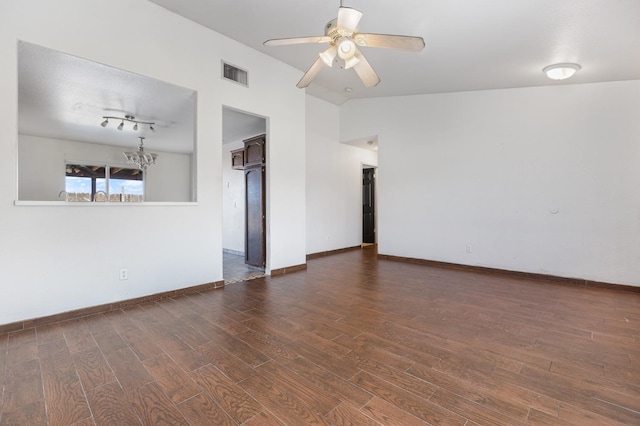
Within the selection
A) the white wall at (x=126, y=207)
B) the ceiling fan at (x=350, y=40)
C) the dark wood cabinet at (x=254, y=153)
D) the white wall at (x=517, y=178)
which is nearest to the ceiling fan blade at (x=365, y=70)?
the ceiling fan at (x=350, y=40)

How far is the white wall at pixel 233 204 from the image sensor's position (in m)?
6.64

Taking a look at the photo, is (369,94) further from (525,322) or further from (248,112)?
(525,322)

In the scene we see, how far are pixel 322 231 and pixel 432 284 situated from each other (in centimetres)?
289

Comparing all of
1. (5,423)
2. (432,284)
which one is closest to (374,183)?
(432,284)

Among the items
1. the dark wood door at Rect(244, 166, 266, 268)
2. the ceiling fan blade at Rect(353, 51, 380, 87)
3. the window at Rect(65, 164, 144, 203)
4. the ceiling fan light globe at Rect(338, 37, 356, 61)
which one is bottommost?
the dark wood door at Rect(244, 166, 266, 268)

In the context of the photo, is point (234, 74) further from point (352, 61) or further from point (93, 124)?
point (93, 124)

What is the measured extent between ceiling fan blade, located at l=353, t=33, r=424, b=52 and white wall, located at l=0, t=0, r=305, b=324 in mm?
2339

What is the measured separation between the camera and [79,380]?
188cm

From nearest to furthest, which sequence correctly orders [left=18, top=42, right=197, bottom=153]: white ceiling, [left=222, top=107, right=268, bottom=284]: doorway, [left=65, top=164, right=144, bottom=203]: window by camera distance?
[left=18, top=42, right=197, bottom=153]: white ceiling
[left=222, top=107, right=268, bottom=284]: doorway
[left=65, top=164, right=144, bottom=203]: window

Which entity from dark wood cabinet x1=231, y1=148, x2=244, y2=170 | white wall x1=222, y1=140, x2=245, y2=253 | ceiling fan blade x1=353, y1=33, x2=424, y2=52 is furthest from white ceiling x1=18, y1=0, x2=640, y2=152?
white wall x1=222, y1=140, x2=245, y2=253

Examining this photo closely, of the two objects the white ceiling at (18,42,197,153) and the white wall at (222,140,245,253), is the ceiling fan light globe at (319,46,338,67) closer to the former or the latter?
the white ceiling at (18,42,197,153)

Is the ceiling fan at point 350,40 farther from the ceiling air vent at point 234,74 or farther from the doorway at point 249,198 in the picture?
the doorway at point 249,198

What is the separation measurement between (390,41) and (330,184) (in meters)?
4.45

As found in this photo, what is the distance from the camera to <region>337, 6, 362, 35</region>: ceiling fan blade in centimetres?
213
